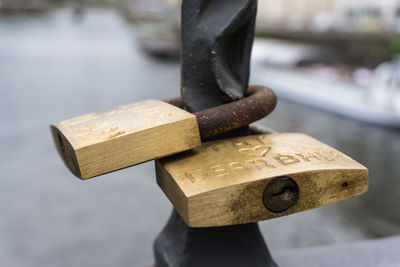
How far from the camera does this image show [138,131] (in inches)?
25.6

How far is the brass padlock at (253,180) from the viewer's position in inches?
23.5

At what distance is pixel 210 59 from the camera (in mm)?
785

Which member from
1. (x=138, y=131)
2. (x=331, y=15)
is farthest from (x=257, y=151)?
(x=331, y=15)

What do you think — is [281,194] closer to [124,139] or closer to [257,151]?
[257,151]

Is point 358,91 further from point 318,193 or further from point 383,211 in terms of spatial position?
point 318,193

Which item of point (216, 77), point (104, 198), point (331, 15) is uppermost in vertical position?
point (216, 77)

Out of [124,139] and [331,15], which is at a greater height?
[124,139]

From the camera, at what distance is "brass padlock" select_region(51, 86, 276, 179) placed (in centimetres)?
63

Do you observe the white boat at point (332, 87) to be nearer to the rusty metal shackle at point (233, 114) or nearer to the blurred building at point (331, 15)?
the blurred building at point (331, 15)

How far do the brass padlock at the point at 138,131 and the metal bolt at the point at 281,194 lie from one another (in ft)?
0.51

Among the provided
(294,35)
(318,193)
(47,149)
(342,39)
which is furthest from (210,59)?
(294,35)

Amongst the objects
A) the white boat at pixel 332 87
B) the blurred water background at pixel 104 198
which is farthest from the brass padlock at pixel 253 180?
the white boat at pixel 332 87

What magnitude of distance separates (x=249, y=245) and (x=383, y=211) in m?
1.81

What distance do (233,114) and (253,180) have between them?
0.17m
